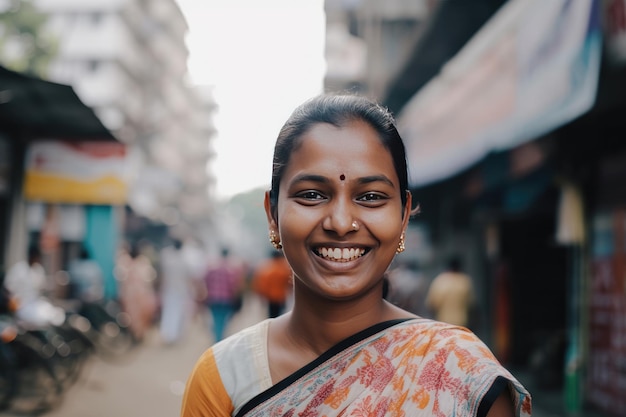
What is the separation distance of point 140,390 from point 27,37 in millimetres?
14056

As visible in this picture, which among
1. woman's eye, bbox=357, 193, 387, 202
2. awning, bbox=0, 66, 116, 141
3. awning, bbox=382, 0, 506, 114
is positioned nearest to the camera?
woman's eye, bbox=357, 193, 387, 202

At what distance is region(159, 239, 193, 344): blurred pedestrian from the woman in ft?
32.5

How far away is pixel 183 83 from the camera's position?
60625mm

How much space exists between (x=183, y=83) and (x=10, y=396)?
2225 inches

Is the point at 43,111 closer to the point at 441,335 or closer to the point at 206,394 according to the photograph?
the point at 206,394

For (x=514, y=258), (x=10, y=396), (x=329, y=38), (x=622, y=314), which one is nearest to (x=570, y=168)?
(x=622, y=314)

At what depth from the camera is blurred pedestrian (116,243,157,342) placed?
35.5 ft

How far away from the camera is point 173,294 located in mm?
11328

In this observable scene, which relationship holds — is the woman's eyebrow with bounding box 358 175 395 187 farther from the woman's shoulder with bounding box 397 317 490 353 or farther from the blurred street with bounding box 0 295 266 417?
the blurred street with bounding box 0 295 266 417

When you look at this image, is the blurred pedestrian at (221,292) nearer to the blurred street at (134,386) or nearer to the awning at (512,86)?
the blurred street at (134,386)

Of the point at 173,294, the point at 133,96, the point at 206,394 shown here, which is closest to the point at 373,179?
the point at 206,394

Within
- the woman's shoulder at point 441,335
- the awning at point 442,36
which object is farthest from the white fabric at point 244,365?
the awning at point 442,36

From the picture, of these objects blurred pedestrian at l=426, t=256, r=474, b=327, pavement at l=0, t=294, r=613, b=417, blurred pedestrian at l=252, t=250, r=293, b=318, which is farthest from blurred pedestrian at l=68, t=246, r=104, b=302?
blurred pedestrian at l=426, t=256, r=474, b=327

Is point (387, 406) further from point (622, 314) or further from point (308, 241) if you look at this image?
point (622, 314)
